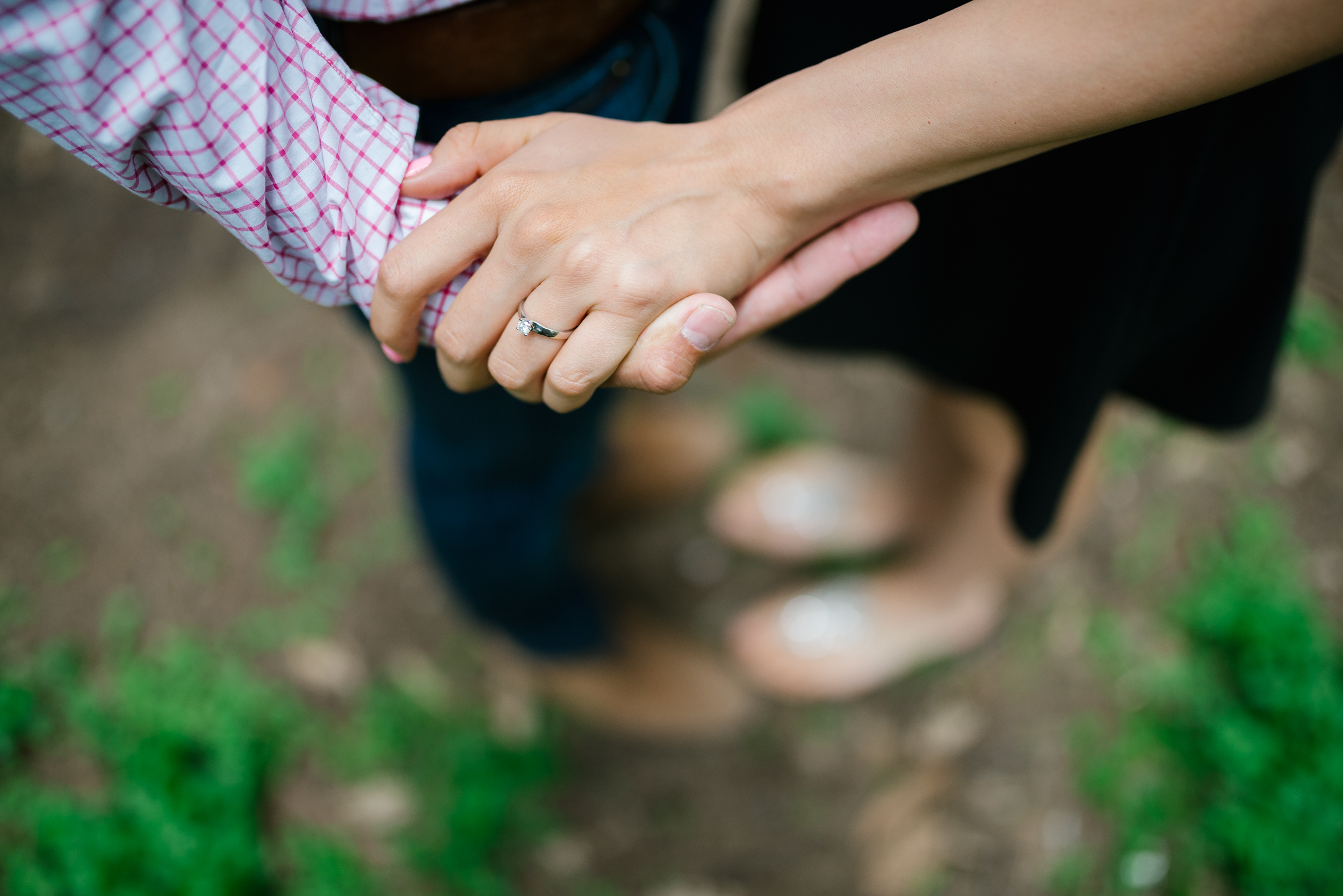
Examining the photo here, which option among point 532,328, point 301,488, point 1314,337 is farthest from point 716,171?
point 1314,337

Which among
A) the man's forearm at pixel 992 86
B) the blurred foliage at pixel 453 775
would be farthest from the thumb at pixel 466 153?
the blurred foliage at pixel 453 775

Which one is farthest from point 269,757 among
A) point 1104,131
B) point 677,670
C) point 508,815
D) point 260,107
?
point 1104,131

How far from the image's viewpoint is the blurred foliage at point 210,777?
69.4 inches

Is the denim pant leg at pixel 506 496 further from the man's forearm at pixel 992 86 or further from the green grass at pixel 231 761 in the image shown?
the man's forearm at pixel 992 86

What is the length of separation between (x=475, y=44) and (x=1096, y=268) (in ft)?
2.81

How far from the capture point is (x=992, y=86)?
30.7 inches

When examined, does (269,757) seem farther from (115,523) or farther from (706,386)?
(706,386)

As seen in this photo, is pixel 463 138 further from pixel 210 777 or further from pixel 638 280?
→ pixel 210 777

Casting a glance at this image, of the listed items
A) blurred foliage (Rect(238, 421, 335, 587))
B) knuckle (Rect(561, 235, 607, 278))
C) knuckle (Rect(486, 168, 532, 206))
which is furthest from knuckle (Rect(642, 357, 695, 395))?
blurred foliage (Rect(238, 421, 335, 587))

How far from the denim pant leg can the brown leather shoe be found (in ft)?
0.50

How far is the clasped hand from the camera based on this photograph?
33.0 inches

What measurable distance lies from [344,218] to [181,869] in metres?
1.64

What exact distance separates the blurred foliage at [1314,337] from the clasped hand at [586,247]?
80.1 inches

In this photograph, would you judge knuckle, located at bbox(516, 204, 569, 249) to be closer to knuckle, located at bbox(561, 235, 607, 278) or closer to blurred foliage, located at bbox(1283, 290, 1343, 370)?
knuckle, located at bbox(561, 235, 607, 278)
